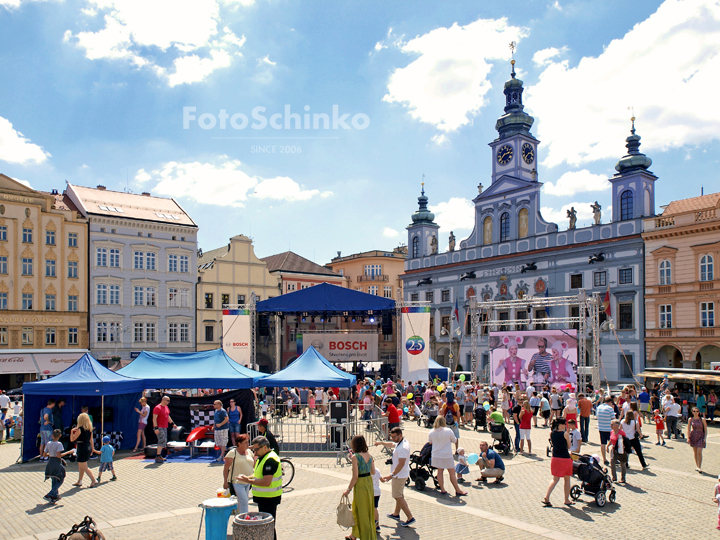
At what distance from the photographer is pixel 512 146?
44594 millimetres

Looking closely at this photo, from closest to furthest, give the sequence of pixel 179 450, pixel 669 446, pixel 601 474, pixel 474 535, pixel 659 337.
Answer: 1. pixel 474 535
2. pixel 601 474
3. pixel 179 450
4. pixel 669 446
5. pixel 659 337

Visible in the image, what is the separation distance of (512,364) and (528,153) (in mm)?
19449

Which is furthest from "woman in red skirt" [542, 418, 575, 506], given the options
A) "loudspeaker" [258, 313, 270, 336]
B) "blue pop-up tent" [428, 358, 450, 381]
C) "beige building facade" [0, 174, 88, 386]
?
"beige building facade" [0, 174, 88, 386]

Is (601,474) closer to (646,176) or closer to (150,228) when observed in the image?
(646,176)

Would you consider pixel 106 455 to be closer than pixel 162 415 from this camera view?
Yes

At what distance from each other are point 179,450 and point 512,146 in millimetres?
36441

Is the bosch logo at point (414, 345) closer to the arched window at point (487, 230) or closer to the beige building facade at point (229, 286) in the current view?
the arched window at point (487, 230)

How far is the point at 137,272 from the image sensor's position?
148 feet

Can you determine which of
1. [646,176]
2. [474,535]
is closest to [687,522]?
[474,535]

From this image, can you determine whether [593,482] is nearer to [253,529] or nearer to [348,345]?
[253,529]

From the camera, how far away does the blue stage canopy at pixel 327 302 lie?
30.9m

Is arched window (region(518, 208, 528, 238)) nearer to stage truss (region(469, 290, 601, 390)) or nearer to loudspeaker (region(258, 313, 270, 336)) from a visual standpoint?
stage truss (region(469, 290, 601, 390))

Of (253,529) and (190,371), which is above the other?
(190,371)

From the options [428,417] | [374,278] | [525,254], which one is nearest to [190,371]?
[428,417]
